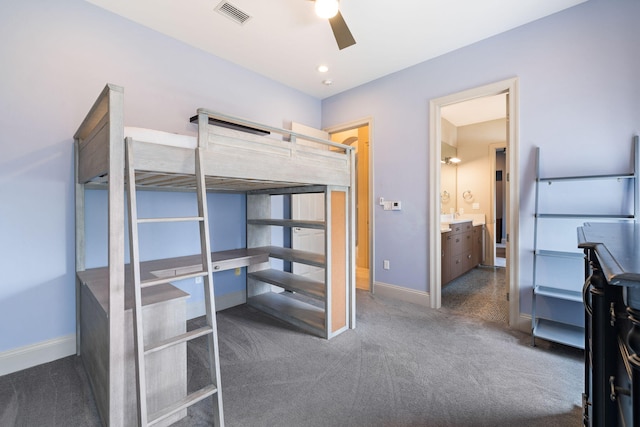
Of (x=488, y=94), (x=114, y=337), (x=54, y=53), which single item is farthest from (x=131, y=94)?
(x=488, y=94)

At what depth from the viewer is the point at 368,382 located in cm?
185

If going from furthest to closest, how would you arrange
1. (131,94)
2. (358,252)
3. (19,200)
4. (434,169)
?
(358,252) → (434,169) → (131,94) → (19,200)

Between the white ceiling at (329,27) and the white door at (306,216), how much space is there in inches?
36.8

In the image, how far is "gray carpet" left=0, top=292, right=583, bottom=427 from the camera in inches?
61.0

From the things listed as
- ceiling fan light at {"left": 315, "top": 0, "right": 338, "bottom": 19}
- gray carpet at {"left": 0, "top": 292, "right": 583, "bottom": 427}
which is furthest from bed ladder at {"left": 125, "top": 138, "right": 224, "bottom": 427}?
ceiling fan light at {"left": 315, "top": 0, "right": 338, "bottom": 19}

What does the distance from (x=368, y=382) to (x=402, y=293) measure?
1.72m

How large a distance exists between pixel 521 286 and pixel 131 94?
4.04 meters

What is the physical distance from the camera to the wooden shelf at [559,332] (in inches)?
82.3

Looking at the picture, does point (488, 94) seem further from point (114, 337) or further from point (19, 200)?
point (19, 200)

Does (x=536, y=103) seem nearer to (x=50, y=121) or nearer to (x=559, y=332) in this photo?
(x=559, y=332)

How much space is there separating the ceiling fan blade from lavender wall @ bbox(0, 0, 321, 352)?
175 cm

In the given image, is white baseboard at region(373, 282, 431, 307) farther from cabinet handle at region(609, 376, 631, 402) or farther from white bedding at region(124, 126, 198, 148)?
white bedding at region(124, 126, 198, 148)

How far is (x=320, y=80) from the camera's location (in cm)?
366

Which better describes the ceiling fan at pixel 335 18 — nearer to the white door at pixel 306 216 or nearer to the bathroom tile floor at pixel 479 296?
the white door at pixel 306 216
